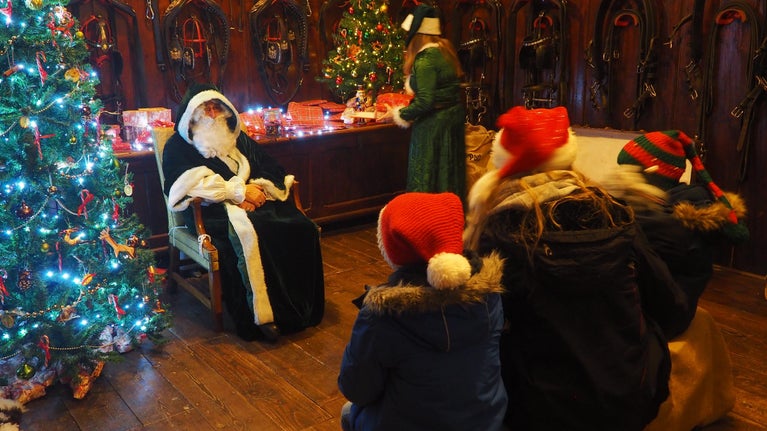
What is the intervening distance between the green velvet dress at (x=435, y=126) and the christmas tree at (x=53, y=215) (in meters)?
2.00

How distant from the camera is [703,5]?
4312 millimetres

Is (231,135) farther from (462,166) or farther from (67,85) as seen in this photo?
(462,166)

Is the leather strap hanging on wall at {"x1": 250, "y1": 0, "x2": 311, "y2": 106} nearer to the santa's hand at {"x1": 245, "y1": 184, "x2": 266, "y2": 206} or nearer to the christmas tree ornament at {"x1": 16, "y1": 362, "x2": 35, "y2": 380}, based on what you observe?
the santa's hand at {"x1": 245, "y1": 184, "x2": 266, "y2": 206}

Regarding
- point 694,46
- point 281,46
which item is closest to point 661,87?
point 694,46

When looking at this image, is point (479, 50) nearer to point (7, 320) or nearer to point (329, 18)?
point (329, 18)

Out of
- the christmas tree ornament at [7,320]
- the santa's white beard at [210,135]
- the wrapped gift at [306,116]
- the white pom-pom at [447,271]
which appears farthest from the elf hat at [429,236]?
the wrapped gift at [306,116]

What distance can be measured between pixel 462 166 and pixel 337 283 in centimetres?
121

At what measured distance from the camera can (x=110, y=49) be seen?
186 inches

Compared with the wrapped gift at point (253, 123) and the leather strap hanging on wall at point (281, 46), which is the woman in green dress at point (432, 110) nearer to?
the wrapped gift at point (253, 123)

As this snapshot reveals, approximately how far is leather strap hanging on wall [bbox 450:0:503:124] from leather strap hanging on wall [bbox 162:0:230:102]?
6.71ft

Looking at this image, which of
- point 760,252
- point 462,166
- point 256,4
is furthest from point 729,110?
point 256,4

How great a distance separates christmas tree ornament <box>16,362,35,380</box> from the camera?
2891 mm

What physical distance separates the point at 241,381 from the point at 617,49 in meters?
3.56

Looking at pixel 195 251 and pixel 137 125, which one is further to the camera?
pixel 137 125
